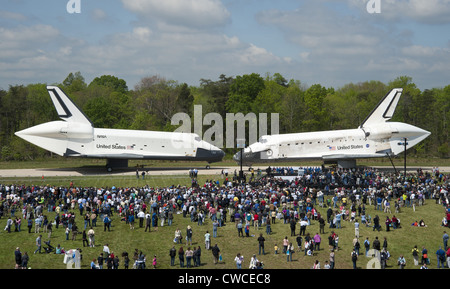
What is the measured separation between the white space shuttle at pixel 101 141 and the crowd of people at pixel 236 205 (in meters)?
13.5

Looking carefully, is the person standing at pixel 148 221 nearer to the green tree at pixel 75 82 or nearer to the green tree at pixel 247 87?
the green tree at pixel 247 87

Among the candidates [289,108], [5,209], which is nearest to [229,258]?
[5,209]

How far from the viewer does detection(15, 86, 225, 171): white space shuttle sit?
1780 inches

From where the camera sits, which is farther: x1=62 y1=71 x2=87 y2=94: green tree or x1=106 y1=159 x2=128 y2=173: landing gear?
x1=62 y1=71 x2=87 y2=94: green tree

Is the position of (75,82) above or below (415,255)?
above

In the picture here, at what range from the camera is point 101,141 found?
46250 mm

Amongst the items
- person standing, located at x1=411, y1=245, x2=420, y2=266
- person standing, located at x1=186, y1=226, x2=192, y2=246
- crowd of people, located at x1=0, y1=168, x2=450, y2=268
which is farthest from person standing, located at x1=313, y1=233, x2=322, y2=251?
person standing, located at x1=186, y1=226, x2=192, y2=246

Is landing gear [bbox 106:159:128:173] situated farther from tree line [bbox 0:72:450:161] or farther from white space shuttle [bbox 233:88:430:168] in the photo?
tree line [bbox 0:72:450:161]

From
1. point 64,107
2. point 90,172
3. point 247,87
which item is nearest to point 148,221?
point 90,172

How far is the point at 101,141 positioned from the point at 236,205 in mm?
25120

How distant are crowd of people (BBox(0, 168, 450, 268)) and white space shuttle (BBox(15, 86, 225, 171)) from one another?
1350 centimetres

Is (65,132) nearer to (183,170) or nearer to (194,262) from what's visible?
(183,170)

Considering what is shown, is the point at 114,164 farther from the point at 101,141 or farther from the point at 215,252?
the point at 215,252
